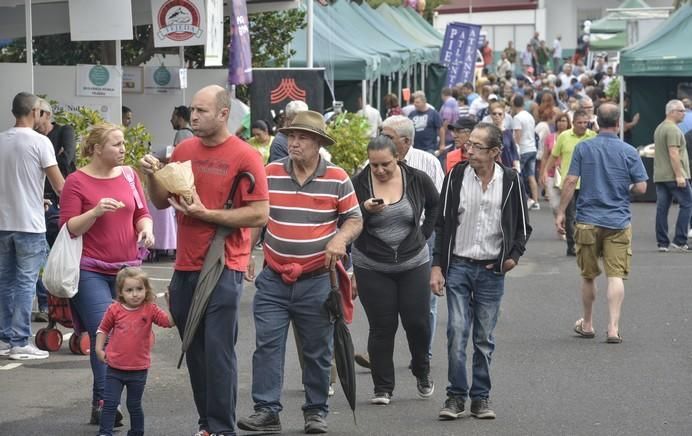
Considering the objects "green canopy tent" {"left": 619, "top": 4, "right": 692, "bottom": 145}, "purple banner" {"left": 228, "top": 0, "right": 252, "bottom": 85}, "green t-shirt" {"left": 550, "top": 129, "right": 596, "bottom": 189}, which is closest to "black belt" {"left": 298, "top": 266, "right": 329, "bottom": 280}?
"green t-shirt" {"left": 550, "top": 129, "right": 596, "bottom": 189}

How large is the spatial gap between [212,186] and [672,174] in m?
11.6

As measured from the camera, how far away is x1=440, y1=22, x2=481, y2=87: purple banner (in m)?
34.9

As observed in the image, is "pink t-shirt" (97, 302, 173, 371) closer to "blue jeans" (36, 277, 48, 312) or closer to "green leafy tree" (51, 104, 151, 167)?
"blue jeans" (36, 277, 48, 312)

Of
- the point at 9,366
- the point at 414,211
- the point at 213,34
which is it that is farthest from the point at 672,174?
the point at 9,366

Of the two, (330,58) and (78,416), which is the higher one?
(330,58)

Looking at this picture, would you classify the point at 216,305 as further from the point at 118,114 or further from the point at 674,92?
the point at 674,92

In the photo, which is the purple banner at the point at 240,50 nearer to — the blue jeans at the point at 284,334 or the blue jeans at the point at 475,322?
the blue jeans at the point at 475,322

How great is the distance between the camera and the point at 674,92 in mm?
27656

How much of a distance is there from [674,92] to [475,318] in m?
19.9

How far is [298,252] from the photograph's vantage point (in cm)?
818

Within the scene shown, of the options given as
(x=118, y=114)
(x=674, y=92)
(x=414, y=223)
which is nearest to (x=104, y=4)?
(x=118, y=114)

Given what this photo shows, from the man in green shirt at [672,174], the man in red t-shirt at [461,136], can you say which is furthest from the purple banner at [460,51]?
the man in red t-shirt at [461,136]

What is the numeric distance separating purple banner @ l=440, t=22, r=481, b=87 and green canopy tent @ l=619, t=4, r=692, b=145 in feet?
24.1

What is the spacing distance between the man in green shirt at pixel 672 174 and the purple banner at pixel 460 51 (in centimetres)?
1691
